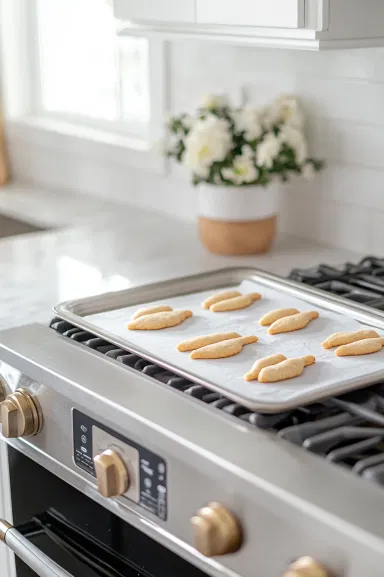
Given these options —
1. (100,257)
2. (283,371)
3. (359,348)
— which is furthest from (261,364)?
(100,257)

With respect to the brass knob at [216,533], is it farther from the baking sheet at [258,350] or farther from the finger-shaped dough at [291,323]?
the finger-shaped dough at [291,323]

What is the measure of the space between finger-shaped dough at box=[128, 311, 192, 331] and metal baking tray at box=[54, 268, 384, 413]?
1 centimetres

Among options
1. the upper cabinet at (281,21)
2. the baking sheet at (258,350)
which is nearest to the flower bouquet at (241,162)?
the upper cabinet at (281,21)

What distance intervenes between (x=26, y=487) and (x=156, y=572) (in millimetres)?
363

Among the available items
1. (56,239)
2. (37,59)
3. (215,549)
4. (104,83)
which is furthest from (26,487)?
(37,59)

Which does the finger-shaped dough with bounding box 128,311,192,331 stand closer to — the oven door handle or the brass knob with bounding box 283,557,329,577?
the oven door handle

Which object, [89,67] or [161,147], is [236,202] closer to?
[161,147]

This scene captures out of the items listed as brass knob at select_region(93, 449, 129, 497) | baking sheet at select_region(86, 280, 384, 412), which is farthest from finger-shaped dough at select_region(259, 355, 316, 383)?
brass knob at select_region(93, 449, 129, 497)

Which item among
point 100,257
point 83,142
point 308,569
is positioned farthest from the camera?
point 83,142

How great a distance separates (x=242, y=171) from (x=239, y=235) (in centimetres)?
16

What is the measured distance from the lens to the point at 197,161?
2.04m

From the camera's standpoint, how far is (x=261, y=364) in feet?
4.46

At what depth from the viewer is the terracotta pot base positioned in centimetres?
212

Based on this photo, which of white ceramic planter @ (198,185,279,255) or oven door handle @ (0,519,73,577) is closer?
oven door handle @ (0,519,73,577)
